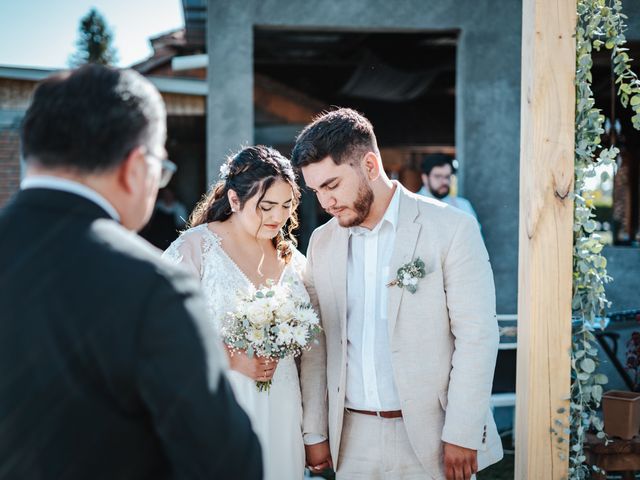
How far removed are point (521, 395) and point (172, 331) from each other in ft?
6.71

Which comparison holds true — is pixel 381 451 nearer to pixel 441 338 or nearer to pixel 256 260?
pixel 441 338

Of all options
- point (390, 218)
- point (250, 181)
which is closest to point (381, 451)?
point (390, 218)

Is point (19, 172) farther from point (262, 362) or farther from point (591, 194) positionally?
point (591, 194)

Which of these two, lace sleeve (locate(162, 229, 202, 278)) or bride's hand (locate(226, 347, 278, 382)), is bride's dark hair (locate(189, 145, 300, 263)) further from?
bride's hand (locate(226, 347, 278, 382))

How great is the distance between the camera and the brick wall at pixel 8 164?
1216cm

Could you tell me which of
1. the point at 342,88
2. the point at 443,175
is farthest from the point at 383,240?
the point at 342,88

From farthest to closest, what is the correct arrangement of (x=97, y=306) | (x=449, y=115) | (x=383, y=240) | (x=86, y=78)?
(x=449, y=115)
(x=383, y=240)
(x=86, y=78)
(x=97, y=306)

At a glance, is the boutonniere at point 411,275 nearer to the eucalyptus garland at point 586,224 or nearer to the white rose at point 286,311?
the white rose at point 286,311

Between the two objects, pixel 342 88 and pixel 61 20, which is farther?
pixel 61 20

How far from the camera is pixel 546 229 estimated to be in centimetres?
295

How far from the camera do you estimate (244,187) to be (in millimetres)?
3756

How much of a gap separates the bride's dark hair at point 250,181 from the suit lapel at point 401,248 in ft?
2.64

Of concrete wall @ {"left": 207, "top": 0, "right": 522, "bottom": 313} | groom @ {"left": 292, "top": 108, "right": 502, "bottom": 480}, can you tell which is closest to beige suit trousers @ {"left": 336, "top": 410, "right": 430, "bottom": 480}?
groom @ {"left": 292, "top": 108, "right": 502, "bottom": 480}

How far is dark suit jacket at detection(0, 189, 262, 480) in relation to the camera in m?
1.44
